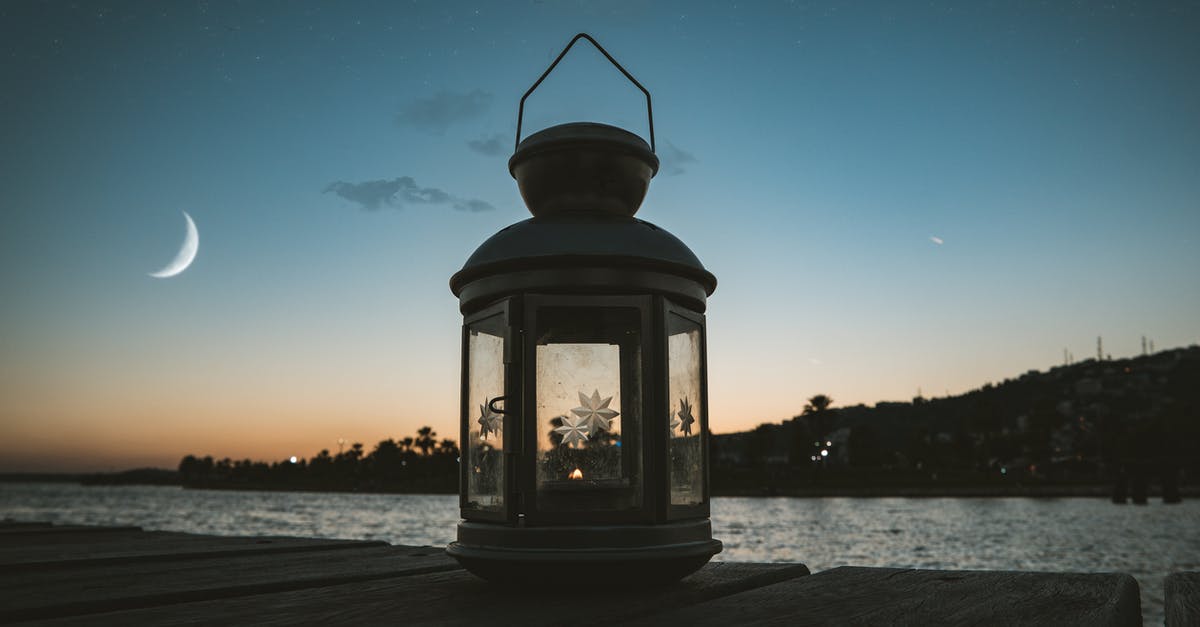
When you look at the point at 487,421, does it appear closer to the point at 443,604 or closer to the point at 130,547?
the point at 443,604

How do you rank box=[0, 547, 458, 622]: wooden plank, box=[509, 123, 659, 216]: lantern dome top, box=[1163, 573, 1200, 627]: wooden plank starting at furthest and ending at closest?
1. box=[509, 123, 659, 216]: lantern dome top
2. box=[0, 547, 458, 622]: wooden plank
3. box=[1163, 573, 1200, 627]: wooden plank

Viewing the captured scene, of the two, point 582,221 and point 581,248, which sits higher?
point 582,221

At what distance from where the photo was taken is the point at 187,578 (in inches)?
90.9

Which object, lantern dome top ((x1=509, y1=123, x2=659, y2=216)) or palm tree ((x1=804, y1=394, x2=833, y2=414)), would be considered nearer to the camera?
lantern dome top ((x1=509, y1=123, x2=659, y2=216))

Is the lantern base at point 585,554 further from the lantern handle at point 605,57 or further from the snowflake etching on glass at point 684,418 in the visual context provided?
the lantern handle at point 605,57

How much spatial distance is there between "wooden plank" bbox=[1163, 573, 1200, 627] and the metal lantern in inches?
40.8

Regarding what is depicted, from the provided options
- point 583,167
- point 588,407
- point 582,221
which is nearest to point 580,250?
point 582,221

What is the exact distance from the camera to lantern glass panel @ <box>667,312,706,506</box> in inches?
95.0

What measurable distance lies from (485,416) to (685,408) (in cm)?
62

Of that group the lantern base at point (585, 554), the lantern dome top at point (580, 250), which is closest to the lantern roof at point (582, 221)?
the lantern dome top at point (580, 250)

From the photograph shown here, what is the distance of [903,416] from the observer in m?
199

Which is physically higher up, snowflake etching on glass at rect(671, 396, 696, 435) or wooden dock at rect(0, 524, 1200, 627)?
snowflake etching on glass at rect(671, 396, 696, 435)

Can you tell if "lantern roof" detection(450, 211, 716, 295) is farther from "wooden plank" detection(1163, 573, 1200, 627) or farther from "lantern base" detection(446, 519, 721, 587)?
"wooden plank" detection(1163, 573, 1200, 627)

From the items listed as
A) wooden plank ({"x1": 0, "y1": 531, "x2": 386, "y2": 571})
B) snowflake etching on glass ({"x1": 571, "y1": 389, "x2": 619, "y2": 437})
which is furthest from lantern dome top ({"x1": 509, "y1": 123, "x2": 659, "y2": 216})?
wooden plank ({"x1": 0, "y1": 531, "x2": 386, "y2": 571})
